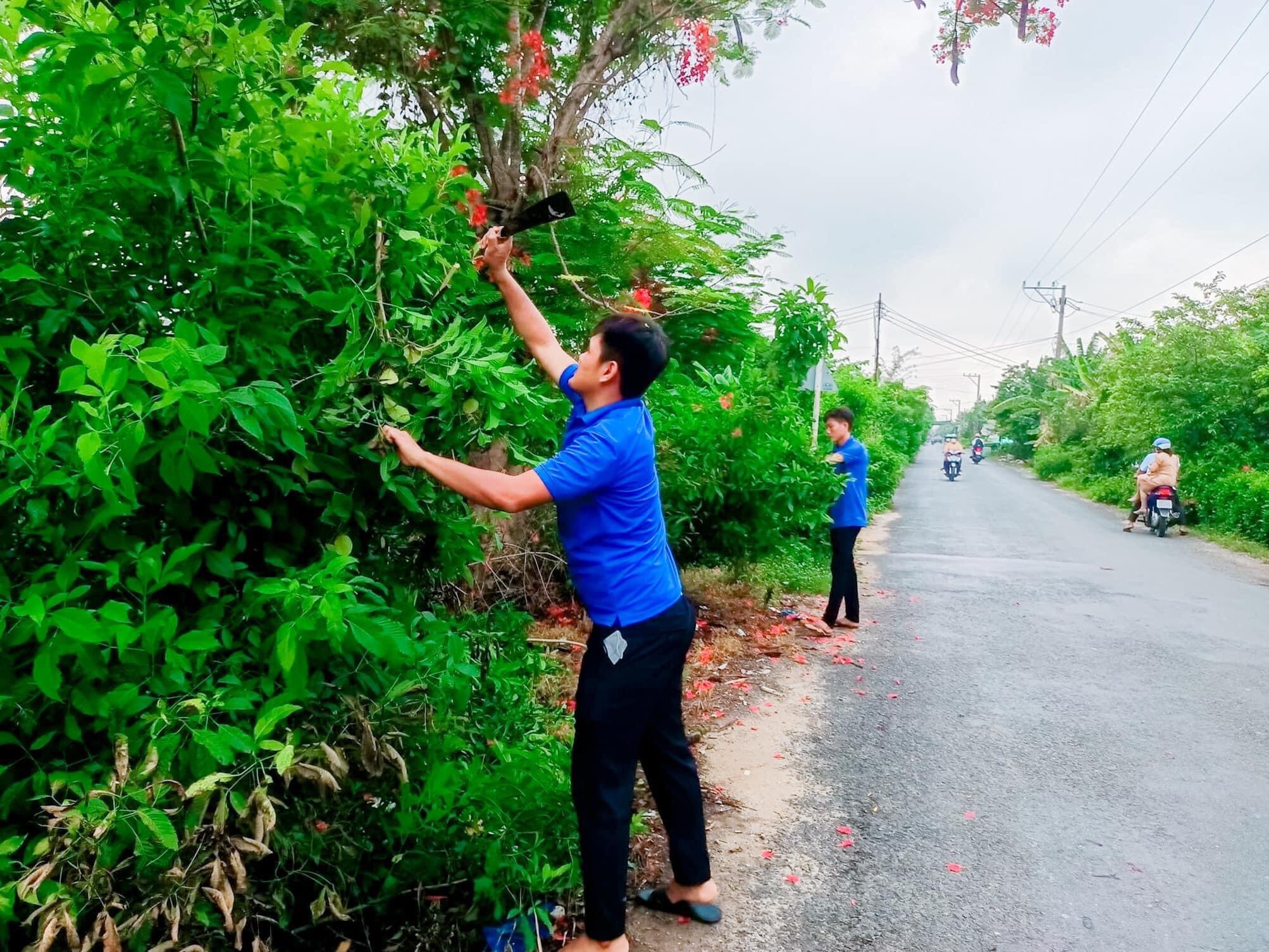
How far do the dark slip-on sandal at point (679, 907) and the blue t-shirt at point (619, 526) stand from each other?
45.7 inches

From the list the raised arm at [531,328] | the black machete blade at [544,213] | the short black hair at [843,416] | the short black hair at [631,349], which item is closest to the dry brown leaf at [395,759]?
the short black hair at [631,349]

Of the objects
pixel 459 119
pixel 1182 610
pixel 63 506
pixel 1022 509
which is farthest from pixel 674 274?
pixel 1022 509

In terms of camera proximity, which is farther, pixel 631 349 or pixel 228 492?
pixel 631 349

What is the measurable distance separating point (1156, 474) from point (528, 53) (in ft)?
49.8

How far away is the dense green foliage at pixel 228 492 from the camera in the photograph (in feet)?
5.84

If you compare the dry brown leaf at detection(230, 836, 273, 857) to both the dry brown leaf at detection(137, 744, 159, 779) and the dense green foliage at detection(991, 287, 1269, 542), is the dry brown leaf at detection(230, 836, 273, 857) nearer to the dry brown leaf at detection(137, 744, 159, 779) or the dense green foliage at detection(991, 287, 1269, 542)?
the dry brown leaf at detection(137, 744, 159, 779)

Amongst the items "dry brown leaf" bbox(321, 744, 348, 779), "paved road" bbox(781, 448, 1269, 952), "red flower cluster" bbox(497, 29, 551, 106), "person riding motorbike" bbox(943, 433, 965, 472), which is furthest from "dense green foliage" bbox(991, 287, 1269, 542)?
"dry brown leaf" bbox(321, 744, 348, 779)

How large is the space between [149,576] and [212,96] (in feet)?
3.61

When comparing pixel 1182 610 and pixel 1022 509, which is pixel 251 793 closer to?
pixel 1182 610

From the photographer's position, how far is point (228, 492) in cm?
214

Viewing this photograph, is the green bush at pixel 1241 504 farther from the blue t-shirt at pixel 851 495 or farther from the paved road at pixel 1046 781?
the blue t-shirt at pixel 851 495

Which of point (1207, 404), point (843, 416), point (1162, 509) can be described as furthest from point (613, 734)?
point (1207, 404)

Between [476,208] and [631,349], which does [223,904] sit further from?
[476,208]

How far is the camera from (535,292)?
5711 millimetres
